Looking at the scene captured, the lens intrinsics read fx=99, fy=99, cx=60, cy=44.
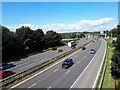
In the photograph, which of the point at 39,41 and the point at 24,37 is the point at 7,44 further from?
the point at 39,41

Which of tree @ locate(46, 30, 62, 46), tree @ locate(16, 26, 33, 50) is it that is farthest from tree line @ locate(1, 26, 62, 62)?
tree @ locate(46, 30, 62, 46)

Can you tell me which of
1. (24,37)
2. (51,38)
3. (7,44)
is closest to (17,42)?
(24,37)

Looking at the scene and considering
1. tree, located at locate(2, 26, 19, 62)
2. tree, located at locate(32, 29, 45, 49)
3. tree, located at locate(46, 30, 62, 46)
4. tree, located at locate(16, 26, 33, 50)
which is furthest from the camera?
tree, located at locate(46, 30, 62, 46)

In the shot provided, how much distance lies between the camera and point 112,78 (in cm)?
2059

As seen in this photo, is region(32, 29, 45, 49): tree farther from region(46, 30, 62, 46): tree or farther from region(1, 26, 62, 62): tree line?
region(46, 30, 62, 46): tree

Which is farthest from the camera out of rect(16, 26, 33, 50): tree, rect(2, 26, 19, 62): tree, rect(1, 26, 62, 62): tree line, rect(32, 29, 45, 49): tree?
rect(32, 29, 45, 49): tree

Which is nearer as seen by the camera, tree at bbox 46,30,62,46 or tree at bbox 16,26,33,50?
tree at bbox 16,26,33,50

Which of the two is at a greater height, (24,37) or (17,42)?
(24,37)

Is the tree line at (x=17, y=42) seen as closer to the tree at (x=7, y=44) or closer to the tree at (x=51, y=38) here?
the tree at (x=7, y=44)

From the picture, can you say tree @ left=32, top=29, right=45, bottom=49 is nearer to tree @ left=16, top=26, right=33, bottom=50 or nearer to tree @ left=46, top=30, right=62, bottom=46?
tree @ left=46, top=30, right=62, bottom=46

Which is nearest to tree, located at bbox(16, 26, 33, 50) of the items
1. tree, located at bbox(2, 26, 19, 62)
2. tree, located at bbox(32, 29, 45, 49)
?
tree, located at bbox(2, 26, 19, 62)

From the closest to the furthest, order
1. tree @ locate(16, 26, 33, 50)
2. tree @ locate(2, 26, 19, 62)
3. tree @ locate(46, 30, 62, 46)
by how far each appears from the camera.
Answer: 1. tree @ locate(2, 26, 19, 62)
2. tree @ locate(16, 26, 33, 50)
3. tree @ locate(46, 30, 62, 46)

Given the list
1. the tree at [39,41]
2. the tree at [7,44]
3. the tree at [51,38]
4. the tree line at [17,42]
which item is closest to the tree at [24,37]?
the tree line at [17,42]

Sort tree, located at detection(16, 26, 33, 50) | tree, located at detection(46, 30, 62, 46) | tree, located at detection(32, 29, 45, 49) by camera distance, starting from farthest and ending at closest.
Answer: tree, located at detection(46, 30, 62, 46), tree, located at detection(32, 29, 45, 49), tree, located at detection(16, 26, 33, 50)
